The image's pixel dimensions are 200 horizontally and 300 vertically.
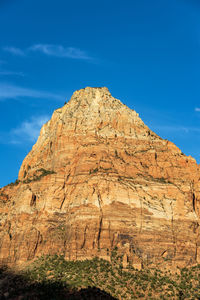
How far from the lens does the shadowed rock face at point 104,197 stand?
8288cm

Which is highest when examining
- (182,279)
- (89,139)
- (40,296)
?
(89,139)

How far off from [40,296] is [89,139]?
39.2 metres

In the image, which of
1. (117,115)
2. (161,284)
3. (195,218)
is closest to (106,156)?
(117,115)

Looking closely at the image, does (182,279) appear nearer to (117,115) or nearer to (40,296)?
(40,296)

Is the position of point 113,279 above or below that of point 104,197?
below

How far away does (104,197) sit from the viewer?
8644 cm

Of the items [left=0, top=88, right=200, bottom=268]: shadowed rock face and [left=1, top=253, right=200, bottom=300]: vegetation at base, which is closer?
[left=1, top=253, right=200, bottom=300]: vegetation at base

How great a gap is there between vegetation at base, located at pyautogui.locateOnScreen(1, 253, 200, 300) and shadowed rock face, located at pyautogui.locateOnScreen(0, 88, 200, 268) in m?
2.75

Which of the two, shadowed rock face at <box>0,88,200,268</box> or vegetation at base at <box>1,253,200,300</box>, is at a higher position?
shadowed rock face at <box>0,88,200,268</box>

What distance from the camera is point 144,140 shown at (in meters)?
102

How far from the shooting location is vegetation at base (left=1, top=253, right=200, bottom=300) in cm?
7212

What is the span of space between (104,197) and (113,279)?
687 inches

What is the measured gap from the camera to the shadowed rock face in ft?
272

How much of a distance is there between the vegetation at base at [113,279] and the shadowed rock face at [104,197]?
9.03ft
